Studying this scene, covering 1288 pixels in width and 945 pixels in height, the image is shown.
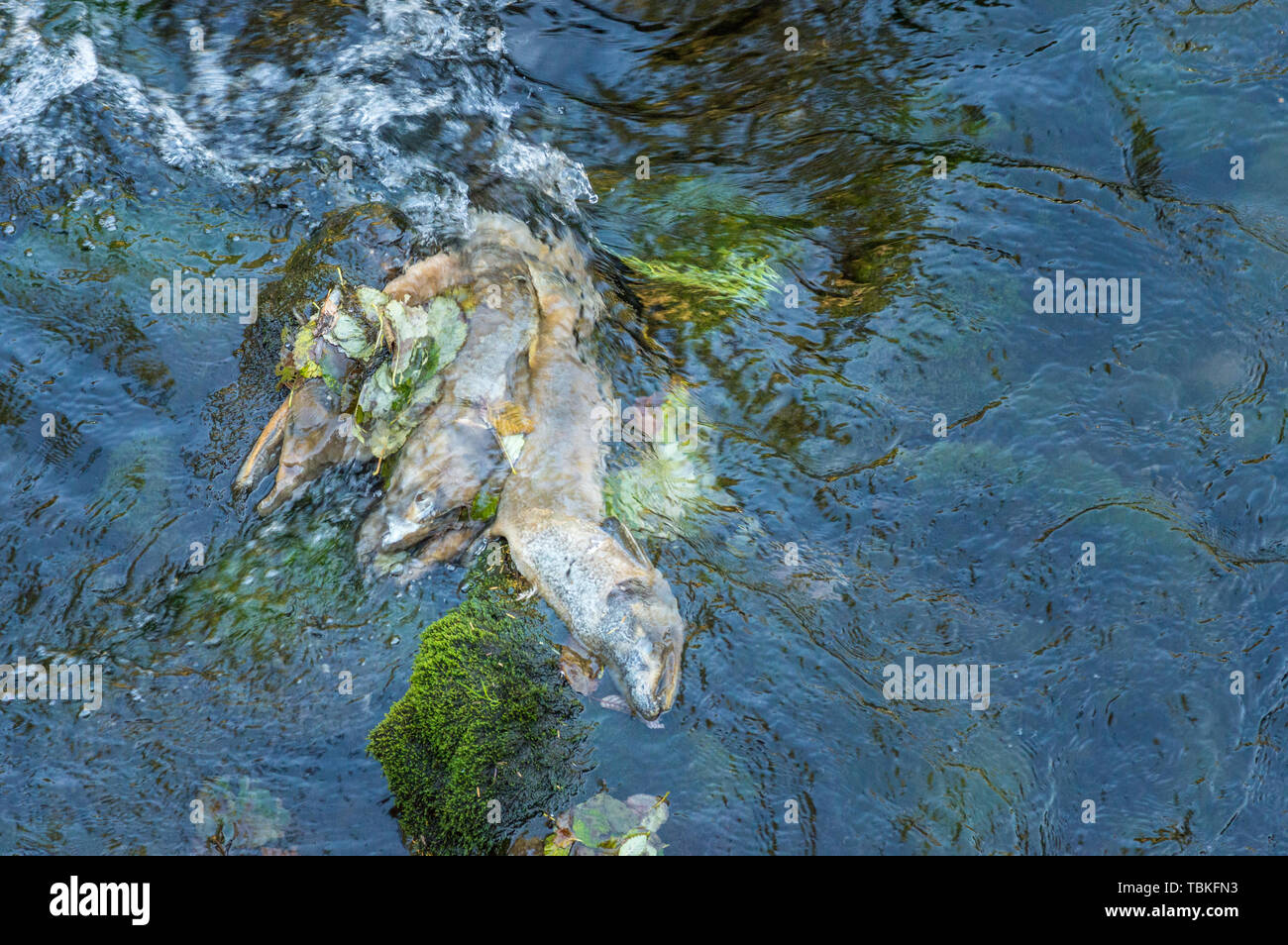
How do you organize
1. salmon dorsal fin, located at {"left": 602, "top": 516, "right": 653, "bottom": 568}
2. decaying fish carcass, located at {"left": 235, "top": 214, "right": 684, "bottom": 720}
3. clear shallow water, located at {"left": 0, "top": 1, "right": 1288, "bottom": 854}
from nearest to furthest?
clear shallow water, located at {"left": 0, "top": 1, "right": 1288, "bottom": 854}, decaying fish carcass, located at {"left": 235, "top": 214, "right": 684, "bottom": 720}, salmon dorsal fin, located at {"left": 602, "top": 516, "right": 653, "bottom": 568}

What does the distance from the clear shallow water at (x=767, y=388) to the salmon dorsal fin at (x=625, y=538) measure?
21 cm

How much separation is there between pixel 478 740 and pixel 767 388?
2.87 m

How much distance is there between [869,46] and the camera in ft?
23.5

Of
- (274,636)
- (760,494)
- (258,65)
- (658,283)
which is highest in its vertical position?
(258,65)

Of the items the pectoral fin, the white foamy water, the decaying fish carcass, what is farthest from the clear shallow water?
the decaying fish carcass

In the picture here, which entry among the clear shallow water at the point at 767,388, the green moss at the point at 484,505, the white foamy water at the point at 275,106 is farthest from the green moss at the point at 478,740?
the white foamy water at the point at 275,106

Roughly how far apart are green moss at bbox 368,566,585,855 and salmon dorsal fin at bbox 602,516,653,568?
71cm

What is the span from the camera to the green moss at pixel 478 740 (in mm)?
4535

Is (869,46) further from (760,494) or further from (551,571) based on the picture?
(551,571)

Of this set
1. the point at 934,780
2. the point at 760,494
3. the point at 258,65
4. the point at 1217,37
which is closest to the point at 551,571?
the point at 760,494

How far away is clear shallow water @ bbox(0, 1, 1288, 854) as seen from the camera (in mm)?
4820

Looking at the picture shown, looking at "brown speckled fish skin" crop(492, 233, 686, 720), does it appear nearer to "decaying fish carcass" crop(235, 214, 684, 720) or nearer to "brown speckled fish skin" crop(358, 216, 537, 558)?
"decaying fish carcass" crop(235, 214, 684, 720)

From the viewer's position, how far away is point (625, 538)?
5.26 metres
